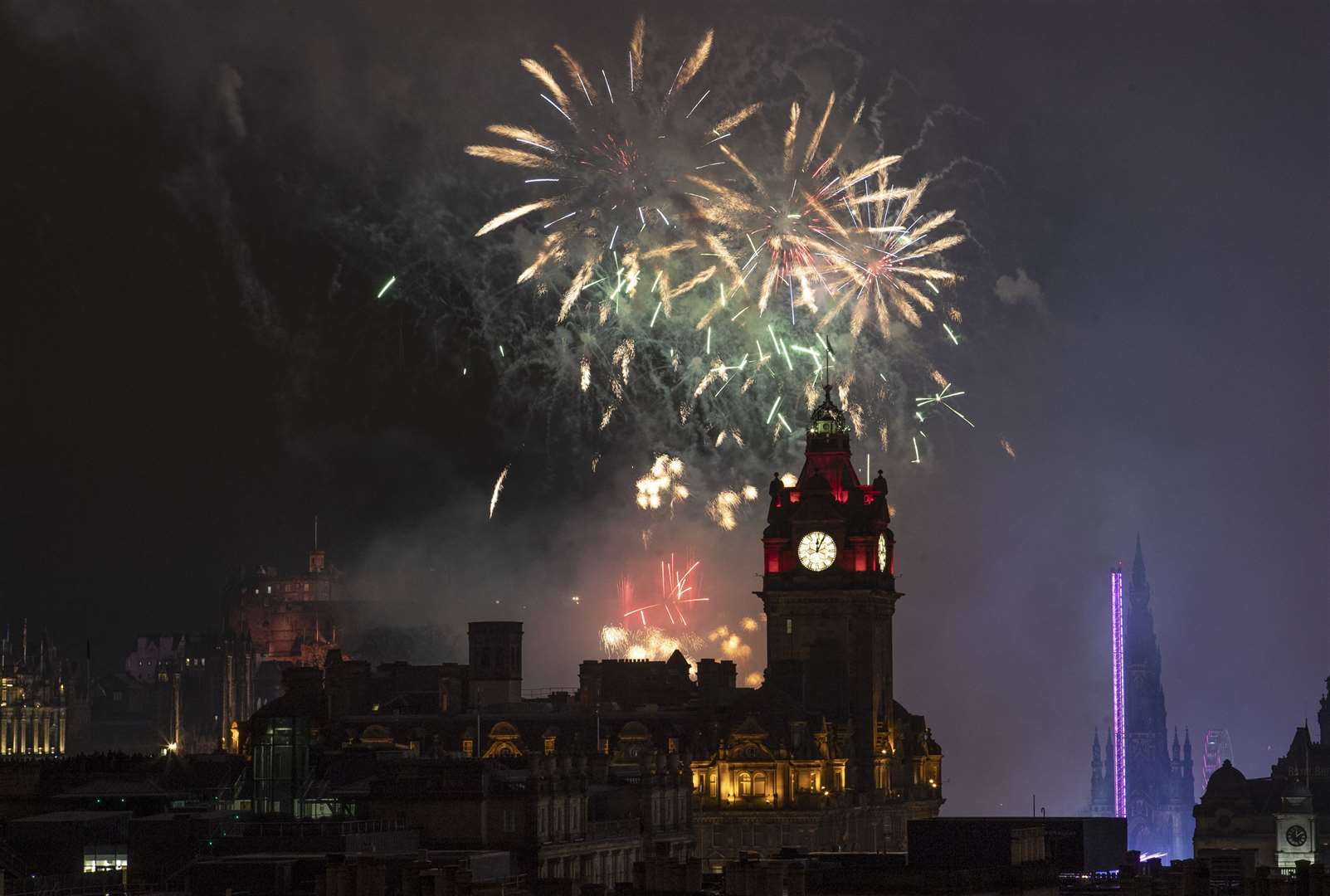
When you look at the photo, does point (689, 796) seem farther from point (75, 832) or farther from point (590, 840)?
point (75, 832)

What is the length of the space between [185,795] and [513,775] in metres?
20.5

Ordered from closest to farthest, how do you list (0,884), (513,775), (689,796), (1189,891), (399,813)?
(0,884), (1189,891), (399,813), (513,775), (689,796)

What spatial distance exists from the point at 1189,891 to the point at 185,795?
67.4 metres

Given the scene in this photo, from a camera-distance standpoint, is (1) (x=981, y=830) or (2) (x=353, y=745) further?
(2) (x=353, y=745)

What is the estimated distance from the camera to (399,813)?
471ft

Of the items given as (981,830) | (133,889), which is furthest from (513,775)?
(133,889)

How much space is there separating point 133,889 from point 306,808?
44946mm

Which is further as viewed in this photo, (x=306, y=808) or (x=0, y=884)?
(x=306, y=808)

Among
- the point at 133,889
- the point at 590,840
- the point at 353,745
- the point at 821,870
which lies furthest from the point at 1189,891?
the point at 353,745

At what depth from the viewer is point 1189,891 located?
112688 mm

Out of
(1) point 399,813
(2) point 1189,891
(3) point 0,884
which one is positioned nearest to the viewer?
(3) point 0,884

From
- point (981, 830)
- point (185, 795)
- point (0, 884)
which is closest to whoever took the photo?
point (0, 884)

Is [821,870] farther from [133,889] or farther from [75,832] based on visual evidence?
[75,832]

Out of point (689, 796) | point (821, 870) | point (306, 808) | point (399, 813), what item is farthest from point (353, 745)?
point (821, 870)
